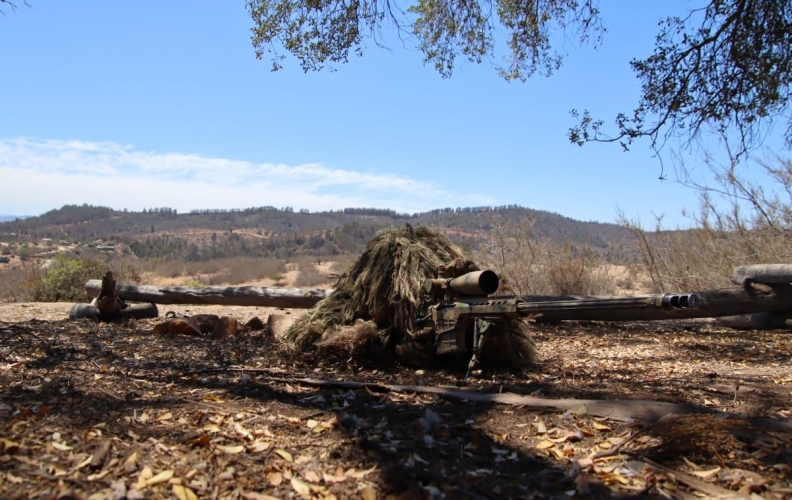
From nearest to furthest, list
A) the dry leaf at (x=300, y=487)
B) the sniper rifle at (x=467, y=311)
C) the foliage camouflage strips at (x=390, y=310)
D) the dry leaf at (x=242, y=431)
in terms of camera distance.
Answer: the dry leaf at (x=300, y=487) → the dry leaf at (x=242, y=431) → the sniper rifle at (x=467, y=311) → the foliage camouflage strips at (x=390, y=310)

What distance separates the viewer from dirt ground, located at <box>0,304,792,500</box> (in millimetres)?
2830

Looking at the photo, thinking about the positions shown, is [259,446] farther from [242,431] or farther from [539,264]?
[539,264]

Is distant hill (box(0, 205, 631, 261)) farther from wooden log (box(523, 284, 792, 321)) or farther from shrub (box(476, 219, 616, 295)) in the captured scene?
wooden log (box(523, 284, 792, 321))

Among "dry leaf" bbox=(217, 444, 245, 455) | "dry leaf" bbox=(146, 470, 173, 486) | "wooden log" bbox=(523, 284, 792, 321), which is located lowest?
"dry leaf" bbox=(146, 470, 173, 486)

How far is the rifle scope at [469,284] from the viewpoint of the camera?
5453 millimetres

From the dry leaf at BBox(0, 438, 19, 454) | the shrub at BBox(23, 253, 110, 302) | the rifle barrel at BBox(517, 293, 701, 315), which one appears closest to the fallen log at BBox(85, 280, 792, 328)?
the rifle barrel at BBox(517, 293, 701, 315)

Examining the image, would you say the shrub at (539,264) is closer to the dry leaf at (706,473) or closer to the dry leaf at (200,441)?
the dry leaf at (706,473)

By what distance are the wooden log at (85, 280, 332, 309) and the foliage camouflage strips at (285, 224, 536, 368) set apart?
3.62 meters

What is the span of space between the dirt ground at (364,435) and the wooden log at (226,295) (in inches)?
181

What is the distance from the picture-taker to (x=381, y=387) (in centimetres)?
460

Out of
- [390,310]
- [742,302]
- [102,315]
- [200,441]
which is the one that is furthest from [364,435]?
[102,315]

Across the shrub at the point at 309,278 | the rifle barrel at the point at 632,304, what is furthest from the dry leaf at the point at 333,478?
the shrub at the point at 309,278

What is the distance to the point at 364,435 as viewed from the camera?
3543 millimetres

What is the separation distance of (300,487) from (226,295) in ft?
28.1
